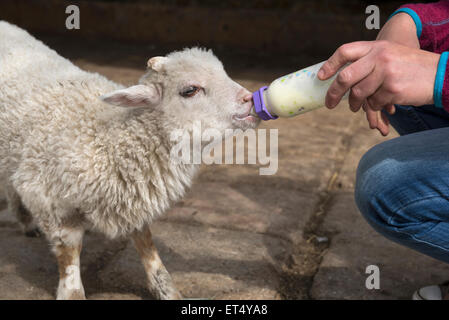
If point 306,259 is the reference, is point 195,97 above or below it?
above

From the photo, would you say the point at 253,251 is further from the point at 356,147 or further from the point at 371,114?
A: the point at 356,147

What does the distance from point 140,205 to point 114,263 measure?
18.4 inches

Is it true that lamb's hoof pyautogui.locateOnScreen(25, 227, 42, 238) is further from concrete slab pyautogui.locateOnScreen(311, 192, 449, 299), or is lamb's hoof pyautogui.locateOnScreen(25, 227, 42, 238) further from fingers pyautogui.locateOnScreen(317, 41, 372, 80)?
fingers pyautogui.locateOnScreen(317, 41, 372, 80)

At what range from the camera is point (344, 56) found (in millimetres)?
1377

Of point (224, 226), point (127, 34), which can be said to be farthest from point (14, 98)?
point (127, 34)

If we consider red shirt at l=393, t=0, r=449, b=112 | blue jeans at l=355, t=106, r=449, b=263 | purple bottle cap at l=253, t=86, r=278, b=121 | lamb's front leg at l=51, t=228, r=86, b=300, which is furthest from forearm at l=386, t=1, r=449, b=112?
lamb's front leg at l=51, t=228, r=86, b=300

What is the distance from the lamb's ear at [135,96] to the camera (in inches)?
68.9

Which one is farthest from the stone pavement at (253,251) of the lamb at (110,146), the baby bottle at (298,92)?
the baby bottle at (298,92)

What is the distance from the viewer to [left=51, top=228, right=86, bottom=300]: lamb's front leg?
6.43 ft

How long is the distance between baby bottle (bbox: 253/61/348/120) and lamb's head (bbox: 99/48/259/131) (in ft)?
0.72

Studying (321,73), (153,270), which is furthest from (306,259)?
(321,73)

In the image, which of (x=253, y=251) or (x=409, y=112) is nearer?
(x=409, y=112)

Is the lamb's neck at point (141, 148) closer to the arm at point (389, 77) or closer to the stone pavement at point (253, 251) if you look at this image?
the stone pavement at point (253, 251)

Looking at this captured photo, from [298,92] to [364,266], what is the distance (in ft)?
3.13
